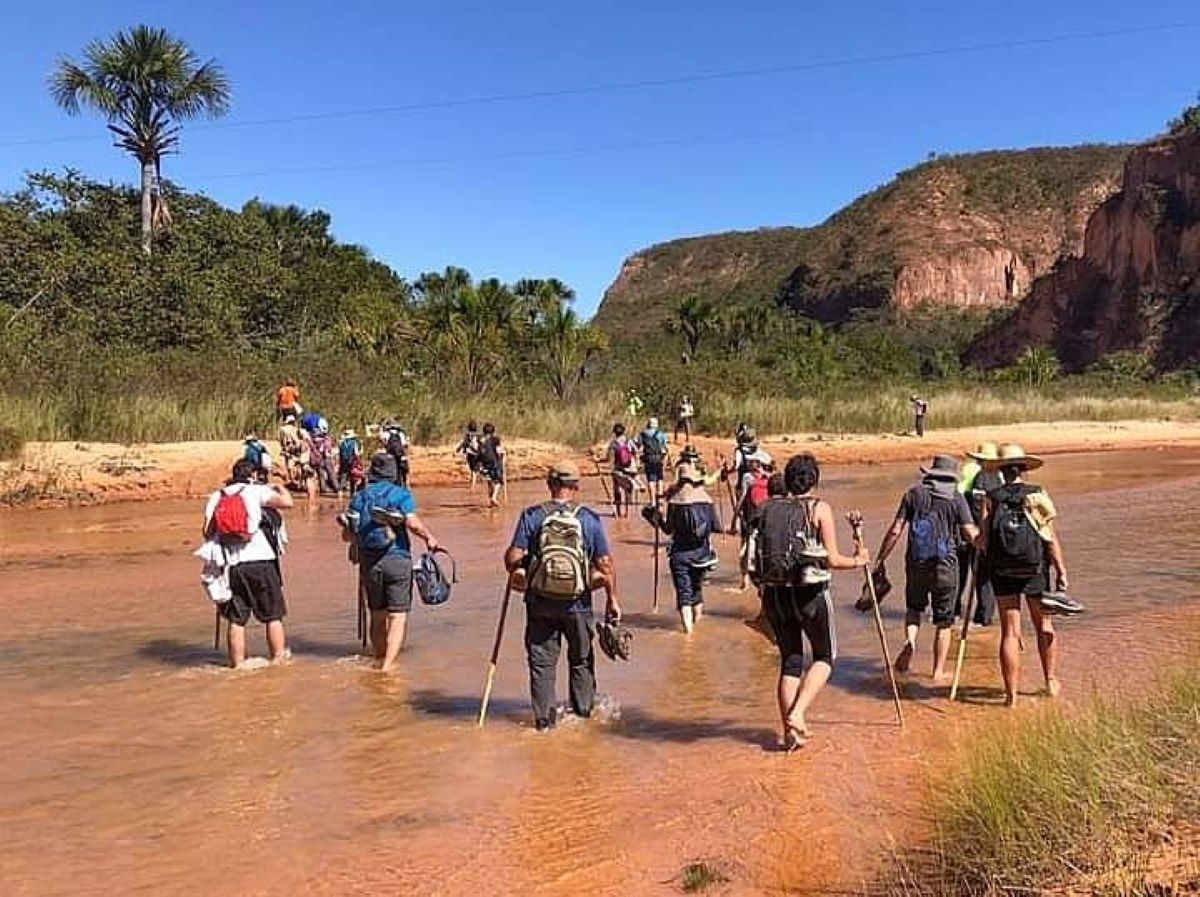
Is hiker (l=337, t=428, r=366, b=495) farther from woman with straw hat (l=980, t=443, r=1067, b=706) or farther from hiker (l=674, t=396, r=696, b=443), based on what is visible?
woman with straw hat (l=980, t=443, r=1067, b=706)

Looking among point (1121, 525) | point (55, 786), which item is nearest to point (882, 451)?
point (1121, 525)

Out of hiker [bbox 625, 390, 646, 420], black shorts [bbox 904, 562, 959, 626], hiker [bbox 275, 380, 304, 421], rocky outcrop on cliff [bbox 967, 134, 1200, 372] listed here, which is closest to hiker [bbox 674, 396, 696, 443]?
hiker [bbox 625, 390, 646, 420]

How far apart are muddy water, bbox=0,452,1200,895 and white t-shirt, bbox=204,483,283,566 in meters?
1.01

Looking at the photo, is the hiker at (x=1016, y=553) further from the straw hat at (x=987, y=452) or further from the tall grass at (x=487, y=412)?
the tall grass at (x=487, y=412)

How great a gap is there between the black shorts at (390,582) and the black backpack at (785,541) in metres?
3.39

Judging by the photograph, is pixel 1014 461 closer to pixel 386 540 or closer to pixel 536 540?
pixel 536 540

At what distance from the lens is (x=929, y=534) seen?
30.0 feet

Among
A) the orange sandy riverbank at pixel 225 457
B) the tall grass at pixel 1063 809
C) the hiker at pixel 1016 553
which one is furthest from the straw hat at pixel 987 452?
the orange sandy riverbank at pixel 225 457

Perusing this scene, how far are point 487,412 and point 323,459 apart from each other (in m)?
9.12

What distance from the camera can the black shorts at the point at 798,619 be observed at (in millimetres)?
7270

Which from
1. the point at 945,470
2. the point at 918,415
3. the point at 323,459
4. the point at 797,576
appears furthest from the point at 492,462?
the point at 918,415

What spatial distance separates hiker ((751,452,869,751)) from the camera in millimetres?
7168

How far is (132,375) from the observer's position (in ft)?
91.9

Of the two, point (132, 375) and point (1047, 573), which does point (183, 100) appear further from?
point (1047, 573)
